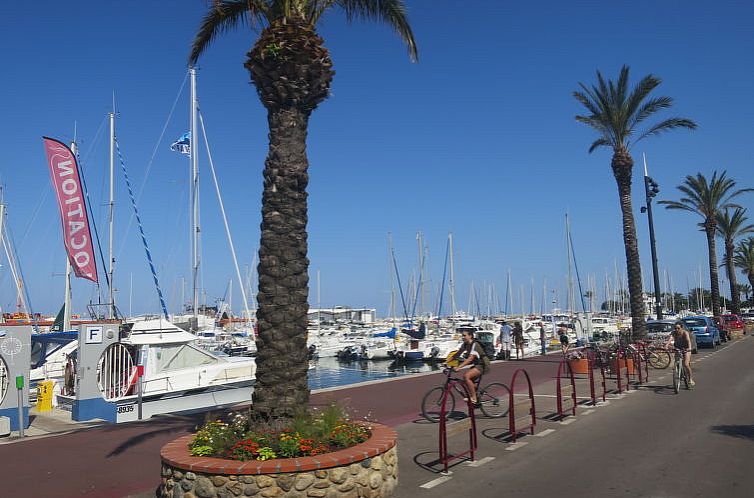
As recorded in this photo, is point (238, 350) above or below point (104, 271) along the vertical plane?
below

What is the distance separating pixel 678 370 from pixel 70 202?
19269 mm

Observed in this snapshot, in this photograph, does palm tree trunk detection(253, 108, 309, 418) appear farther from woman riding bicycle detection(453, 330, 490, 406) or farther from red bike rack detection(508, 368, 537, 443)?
woman riding bicycle detection(453, 330, 490, 406)

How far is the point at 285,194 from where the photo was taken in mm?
7723

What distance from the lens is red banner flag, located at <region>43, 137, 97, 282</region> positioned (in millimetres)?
19719

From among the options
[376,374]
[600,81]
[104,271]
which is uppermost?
[600,81]

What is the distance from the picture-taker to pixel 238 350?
4434cm

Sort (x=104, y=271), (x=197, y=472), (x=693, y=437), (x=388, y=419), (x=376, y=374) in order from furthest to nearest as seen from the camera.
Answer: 1. (x=376, y=374)
2. (x=104, y=271)
3. (x=388, y=419)
4. (x=693, y=437)
5. (x=197, y=472)

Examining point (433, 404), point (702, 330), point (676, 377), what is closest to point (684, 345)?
point (676, 377)

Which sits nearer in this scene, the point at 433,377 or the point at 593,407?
the point at 593,407

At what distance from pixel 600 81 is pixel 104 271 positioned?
78.7 feet

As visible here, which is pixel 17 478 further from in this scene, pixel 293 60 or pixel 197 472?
pixel 293 60

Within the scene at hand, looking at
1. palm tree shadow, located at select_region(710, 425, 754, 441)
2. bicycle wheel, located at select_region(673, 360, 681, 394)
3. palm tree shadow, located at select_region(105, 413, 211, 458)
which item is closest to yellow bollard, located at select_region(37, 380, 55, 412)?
palm tree shadow, located at select_region(105, 413, 211, 458)

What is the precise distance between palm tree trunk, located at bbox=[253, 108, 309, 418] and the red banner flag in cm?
1485

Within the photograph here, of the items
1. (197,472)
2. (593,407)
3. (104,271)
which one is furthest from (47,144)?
(593,407)
